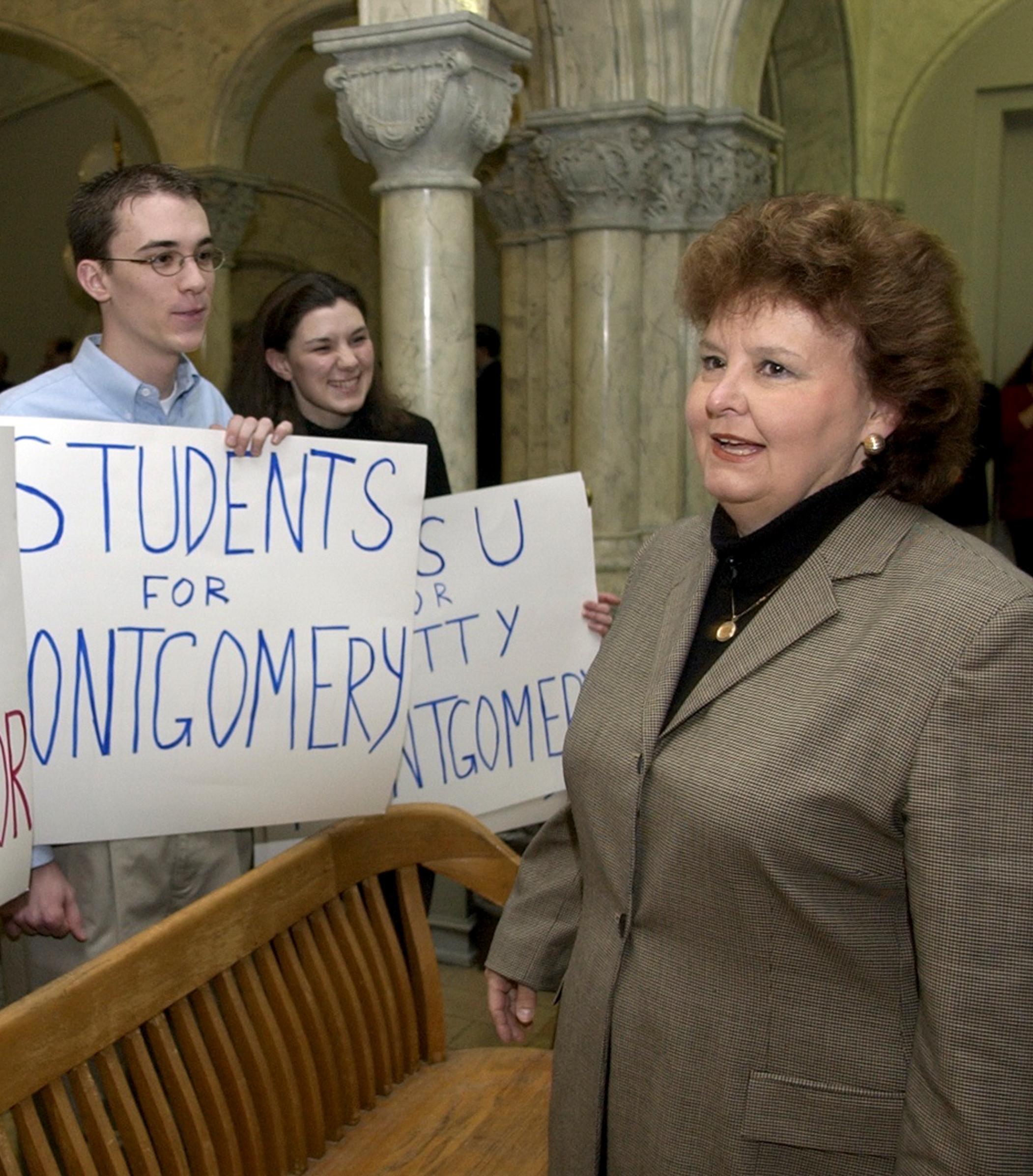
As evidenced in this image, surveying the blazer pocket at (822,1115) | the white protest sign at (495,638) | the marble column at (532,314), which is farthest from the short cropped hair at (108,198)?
the marble column at (532,314)

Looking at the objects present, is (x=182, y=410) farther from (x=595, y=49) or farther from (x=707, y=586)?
(x=595, y=49)

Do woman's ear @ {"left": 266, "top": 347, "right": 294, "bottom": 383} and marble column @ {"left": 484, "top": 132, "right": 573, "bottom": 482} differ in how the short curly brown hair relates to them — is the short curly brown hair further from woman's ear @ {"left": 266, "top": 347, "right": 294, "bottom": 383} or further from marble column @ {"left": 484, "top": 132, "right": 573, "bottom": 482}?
marble column @ {"left": 484, "top": 132, "right": 573, "bottom": 482}

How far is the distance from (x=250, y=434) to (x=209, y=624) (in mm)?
313

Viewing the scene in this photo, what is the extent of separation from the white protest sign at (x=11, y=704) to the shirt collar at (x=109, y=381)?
0.41 meters

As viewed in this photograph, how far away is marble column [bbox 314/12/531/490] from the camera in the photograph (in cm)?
369

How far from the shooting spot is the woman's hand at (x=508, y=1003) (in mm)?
1783

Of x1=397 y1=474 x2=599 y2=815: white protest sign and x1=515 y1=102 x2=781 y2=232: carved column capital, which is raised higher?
x1=515 y1=102 x2=781 y2=232: carved column capital

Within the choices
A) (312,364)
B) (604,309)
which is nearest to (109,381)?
(312,364)

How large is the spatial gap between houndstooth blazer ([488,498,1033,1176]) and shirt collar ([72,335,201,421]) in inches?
40.8

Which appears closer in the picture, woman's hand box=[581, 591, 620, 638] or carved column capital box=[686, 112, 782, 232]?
woman's hand box=[581, 591, 620, 638]

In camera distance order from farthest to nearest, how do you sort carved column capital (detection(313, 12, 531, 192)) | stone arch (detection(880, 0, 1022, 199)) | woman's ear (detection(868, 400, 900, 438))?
stone arch (detection(880, 0, 1022, 199))
carved column capital (detection(313, 12, 531, 192))
woman's ear (detection(868, 400, 900, 438))

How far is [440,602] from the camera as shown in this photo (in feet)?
9.14

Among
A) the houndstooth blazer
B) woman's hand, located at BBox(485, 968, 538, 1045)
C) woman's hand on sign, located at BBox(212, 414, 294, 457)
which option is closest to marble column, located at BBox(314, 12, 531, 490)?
woman's hand on sign, located at BBox(212, 414, 294, 457)

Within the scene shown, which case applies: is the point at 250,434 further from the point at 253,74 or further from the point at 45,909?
the point at 253,74
